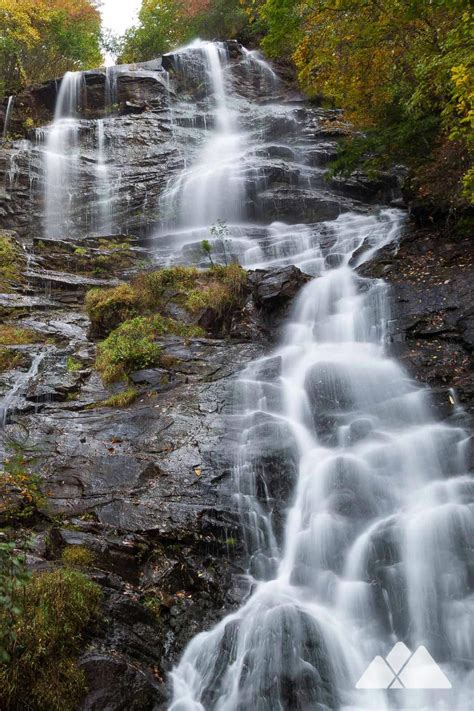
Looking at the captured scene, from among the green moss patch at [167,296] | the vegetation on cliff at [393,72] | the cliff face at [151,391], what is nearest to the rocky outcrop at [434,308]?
the cliff face at [151,391]

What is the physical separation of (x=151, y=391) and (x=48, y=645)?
511 centimetres

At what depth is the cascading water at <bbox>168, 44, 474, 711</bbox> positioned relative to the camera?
477 cm

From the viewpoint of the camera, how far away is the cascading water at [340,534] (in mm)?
4773

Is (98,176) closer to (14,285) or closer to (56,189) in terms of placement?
(56,189)

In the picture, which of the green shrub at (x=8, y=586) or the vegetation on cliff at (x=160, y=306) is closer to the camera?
the green shrub at (x=8, y=586)

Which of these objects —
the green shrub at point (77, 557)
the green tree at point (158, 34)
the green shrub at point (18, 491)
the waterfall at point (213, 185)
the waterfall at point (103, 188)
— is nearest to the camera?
the green shrub at point (77, 557)

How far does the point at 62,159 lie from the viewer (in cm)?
1953

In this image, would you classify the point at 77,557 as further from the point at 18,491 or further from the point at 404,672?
the point at 404,672

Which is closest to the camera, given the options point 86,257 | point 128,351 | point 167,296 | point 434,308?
point 434,308

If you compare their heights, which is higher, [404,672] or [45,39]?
[45,39]

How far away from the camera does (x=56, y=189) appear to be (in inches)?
725

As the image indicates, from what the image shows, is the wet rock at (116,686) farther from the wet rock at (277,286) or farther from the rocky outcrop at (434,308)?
the wet rock at (277,286)

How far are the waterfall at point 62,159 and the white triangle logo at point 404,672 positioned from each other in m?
15.4

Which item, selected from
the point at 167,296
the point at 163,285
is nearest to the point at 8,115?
the point at 163,285
